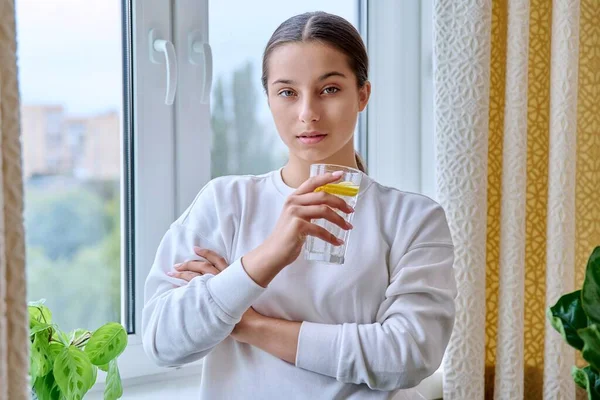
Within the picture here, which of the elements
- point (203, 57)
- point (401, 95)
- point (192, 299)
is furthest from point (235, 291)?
point (401, 95)

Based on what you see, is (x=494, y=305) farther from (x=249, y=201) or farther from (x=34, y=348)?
(x=34, y=348)

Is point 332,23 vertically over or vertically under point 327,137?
over

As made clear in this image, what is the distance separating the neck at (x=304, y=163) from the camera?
128 centimetres

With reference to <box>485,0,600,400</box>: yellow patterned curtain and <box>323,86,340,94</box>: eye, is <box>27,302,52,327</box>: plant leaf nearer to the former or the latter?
<box>323,86,340,94</box>: eye

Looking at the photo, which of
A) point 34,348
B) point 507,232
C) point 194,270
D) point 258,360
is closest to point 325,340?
point 258,360

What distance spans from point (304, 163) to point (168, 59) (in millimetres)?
513

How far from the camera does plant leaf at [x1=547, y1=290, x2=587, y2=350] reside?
954mm

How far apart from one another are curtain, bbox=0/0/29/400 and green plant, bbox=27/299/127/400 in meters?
0.36

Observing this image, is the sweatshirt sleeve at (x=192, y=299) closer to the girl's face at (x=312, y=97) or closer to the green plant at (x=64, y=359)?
the green plant at (x=64, y=359)

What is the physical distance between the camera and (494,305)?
1782 mm

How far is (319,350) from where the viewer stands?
1.19 meters

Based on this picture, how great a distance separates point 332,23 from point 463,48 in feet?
1.57

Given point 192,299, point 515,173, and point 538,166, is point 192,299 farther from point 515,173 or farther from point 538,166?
point 538,166

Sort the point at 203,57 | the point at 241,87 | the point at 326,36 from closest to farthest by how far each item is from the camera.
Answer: the point at 326,36 < the point at 203,57 < the point at 241,87
